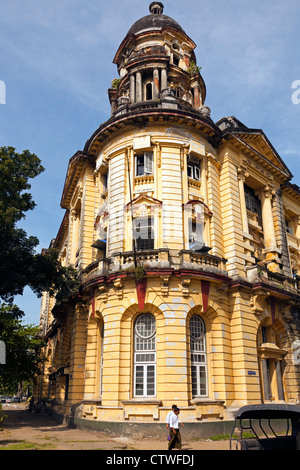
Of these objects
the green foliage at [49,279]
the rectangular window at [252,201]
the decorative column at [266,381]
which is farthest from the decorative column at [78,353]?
the rectangular window at [252,201]

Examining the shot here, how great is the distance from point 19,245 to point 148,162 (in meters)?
8.56

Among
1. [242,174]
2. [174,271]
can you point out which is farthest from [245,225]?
[174,271]

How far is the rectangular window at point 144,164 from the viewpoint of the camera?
72.8 feet

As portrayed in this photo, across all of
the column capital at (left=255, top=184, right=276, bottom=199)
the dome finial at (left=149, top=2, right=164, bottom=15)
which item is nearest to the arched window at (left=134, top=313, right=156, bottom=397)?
the column capital at (left=255, top=184, right=276, bottom=199)

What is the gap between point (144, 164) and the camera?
22.3 m

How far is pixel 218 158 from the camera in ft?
80.2

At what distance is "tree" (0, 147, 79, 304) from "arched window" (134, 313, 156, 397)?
17.1 feet

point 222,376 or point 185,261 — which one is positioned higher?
point 185,261

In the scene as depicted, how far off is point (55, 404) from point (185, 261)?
15.1 m

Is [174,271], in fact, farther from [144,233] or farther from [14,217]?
[14,217]

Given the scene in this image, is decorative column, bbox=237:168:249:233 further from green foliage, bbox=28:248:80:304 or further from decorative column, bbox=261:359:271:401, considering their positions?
green foliage, bbox=28:248:80:304
